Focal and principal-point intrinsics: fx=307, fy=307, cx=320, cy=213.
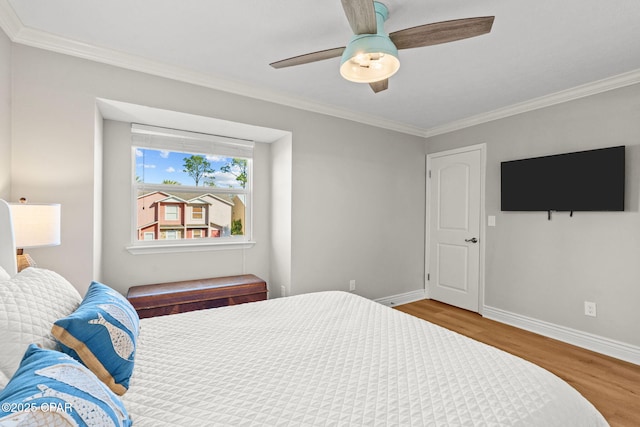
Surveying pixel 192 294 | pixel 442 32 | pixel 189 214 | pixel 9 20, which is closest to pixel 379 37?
pixel 442 32

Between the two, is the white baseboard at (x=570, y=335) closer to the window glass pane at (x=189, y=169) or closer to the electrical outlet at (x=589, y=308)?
the electrical outlet at (x=589, y=308)

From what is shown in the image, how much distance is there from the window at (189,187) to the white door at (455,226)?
261 centimetres

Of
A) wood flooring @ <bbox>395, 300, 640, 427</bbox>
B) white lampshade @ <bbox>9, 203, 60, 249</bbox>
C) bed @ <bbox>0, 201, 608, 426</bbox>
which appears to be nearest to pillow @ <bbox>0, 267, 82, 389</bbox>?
bed @ <bbox>0, 201, 608, 426</bbox>

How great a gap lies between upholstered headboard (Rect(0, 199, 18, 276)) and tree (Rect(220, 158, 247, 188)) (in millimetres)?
2084

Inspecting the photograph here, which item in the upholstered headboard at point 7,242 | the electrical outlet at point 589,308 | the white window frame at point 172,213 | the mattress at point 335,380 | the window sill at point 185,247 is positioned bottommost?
the electrical outlet at point 589,308

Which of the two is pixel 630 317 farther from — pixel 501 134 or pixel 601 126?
pixel 501 134

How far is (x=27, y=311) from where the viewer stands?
40.1 inches

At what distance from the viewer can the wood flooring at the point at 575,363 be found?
207 centimetres

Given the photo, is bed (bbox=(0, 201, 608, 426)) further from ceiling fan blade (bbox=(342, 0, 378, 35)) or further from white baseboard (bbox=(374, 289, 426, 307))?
white baseboard (bbox=(374, 289, 426, 307))

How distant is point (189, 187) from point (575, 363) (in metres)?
4.02

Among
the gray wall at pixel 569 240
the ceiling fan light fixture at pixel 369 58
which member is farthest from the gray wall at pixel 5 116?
the gray wall at pixel 569 240

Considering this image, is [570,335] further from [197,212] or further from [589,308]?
[197,212]

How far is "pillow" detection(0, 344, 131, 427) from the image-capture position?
63 cm

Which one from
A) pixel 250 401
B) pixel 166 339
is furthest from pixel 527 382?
pixel 166 339
